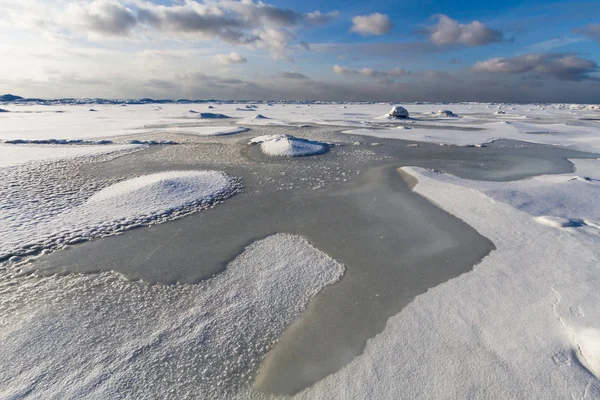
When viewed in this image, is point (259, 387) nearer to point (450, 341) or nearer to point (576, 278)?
point (450, 341)

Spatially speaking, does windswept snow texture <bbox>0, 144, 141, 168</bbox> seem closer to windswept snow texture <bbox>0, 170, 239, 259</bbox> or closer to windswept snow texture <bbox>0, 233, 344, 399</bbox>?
windswept snow texture <bbox>0, 170, 239, 259</bbox>

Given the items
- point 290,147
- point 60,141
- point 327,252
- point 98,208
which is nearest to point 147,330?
point 327,252

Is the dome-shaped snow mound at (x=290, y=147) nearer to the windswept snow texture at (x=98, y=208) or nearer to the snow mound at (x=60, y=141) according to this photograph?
the windswept snow texture at (x=98, y=208)

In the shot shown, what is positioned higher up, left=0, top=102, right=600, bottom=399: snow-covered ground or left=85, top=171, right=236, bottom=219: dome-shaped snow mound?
left=85, top=171, right=236, bottom=219: dome-shaped snow mound

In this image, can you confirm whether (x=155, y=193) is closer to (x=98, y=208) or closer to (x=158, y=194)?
(x=158, y=194)

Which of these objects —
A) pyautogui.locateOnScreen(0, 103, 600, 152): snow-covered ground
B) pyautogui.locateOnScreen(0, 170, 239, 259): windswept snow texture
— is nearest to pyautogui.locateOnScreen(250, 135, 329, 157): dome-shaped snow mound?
pyautogui.locateOnScreen(0, 170, 239, 259): windswept snow texture

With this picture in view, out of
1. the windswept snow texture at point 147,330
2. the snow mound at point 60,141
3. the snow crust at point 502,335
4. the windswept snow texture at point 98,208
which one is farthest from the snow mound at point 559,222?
the snow mound at point 60,141

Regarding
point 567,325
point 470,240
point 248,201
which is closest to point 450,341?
point 567,325
